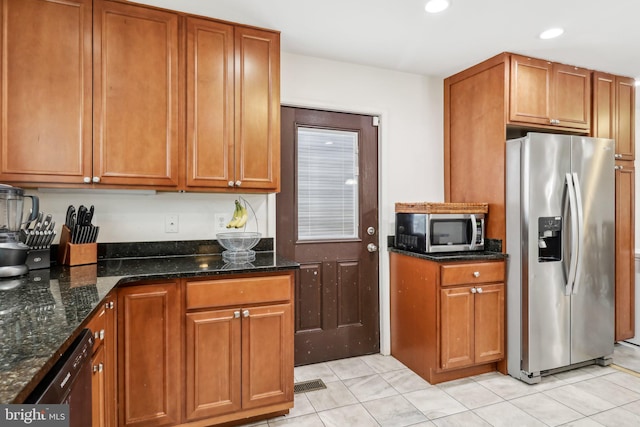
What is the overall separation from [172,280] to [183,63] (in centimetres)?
128

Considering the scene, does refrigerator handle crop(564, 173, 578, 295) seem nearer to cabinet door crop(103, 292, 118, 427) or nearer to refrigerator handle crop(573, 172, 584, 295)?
refrigerator handle crop(573, 172, 584, 295)

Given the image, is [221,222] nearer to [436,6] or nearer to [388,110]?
[388,110]

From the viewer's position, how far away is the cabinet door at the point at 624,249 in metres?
3.19

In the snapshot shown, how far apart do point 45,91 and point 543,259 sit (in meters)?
3.32

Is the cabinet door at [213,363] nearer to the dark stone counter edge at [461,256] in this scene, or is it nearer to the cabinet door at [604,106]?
the dark stone counter edge at [461,256]

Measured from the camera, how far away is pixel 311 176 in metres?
2.89

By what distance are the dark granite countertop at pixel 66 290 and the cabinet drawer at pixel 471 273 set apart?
3.75ft

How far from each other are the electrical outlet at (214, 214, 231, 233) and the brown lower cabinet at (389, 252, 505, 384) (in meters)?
1.43

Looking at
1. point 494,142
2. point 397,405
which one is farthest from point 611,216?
point 397,405

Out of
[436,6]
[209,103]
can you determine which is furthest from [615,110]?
[209,103]

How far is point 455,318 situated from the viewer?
2.54 metres

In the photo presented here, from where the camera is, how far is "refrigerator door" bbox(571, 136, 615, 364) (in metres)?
2.67

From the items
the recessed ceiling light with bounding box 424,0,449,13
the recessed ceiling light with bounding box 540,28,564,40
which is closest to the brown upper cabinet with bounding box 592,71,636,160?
the recessed ceiling light with bounding box 540,28,564,40
